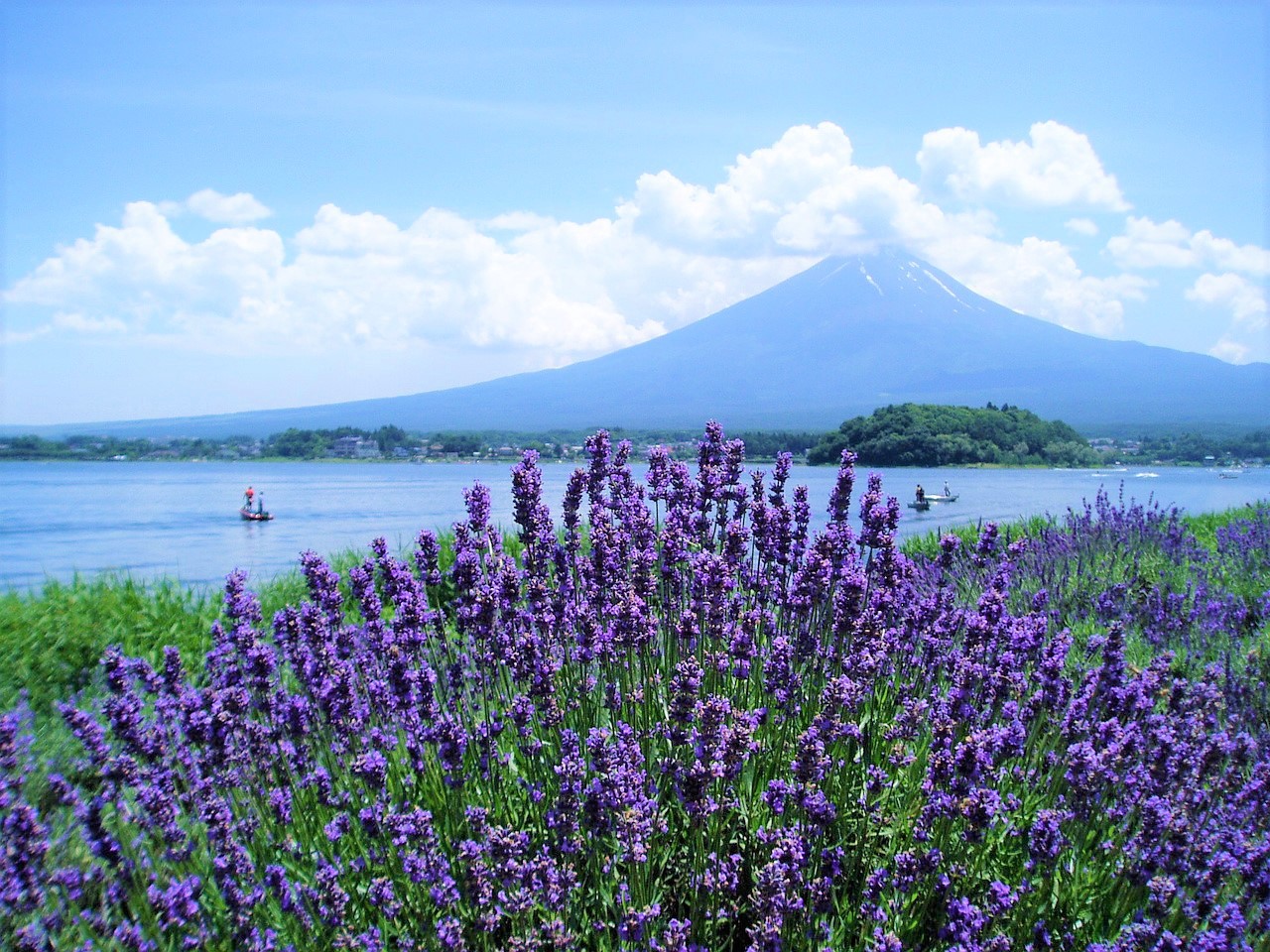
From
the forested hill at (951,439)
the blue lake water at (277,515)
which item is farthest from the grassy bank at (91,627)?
the forested hill at (951,439)

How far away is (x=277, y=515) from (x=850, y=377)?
385 ft

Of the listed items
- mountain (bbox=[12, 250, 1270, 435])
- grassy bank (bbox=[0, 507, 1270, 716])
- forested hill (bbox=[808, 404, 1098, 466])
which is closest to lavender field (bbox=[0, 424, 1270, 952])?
grassy bank (bbox=[0, 507, 1270, 716])

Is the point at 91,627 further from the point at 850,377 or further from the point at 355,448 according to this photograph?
the point at 850,377

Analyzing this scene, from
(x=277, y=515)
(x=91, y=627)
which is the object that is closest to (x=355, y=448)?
(x=277, y=515)

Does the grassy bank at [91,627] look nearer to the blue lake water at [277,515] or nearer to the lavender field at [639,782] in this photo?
A: the blue lake water at [277,515]

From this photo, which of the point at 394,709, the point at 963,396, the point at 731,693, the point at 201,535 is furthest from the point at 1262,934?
the point at 963,396

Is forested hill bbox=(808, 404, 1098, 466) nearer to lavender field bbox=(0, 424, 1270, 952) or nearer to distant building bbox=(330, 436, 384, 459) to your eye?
lavender field bbox=(0, 424, 1270, 952)

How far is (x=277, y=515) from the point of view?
35062 millimetres

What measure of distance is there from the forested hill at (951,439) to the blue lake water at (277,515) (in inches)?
55.1

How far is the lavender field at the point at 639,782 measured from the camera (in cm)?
247

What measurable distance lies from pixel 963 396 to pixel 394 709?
145 metres

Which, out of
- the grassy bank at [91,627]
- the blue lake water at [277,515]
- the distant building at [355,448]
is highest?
the distant building at [355,448]

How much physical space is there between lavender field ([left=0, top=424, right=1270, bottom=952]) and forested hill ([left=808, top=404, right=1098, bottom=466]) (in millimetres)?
24360

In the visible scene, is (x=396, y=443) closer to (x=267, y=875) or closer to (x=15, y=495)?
(x=15, y=495)
